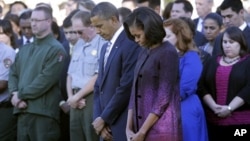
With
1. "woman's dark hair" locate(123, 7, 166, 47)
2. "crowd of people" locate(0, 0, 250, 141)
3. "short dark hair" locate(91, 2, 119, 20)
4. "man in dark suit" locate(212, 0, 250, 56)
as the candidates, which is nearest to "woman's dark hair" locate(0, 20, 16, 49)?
"crowd of people" locate(0, 0, 250, 141)

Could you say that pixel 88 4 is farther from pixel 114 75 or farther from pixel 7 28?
pixel 114 75

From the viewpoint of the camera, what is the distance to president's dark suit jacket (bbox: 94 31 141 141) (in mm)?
6051

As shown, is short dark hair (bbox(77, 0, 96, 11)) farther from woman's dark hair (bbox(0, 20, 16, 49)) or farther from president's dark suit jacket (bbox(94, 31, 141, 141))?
president's dark suit jacket (bbox(94, 31, 141, 141))

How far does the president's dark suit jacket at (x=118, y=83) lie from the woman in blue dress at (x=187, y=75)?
1.20ft

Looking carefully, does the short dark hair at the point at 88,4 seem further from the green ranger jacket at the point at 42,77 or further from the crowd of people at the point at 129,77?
the green ranger jacket at the point at 42,77

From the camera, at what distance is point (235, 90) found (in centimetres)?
664

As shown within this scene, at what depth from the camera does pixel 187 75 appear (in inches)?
243

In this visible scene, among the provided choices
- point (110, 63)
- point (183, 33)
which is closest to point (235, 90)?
point (183, 33)

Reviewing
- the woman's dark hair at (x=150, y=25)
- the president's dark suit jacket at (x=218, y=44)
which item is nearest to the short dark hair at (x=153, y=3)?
the president's dark suit jacket at (x=218, y=44)

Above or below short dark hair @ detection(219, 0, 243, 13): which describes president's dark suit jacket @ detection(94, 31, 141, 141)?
below

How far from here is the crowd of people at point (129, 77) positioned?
17.5ft

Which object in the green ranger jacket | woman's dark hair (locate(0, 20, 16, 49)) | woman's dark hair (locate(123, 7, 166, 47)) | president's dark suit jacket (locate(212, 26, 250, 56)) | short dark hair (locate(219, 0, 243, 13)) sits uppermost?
woman's dark hair (locate(123, 7, 166, 47))

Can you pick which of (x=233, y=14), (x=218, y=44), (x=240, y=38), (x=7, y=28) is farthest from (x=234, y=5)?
(x=7, y=28)

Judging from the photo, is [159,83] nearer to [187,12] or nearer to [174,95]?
[174,95]
